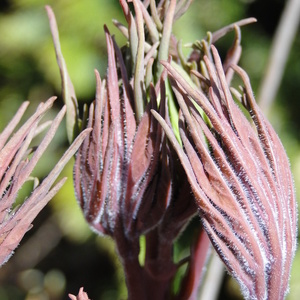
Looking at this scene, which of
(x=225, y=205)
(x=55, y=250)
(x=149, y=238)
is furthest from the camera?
(x=55, y=250)

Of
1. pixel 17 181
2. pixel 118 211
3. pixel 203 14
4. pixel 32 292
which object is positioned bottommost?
pixel 32 292

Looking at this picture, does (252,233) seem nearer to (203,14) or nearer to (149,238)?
(149,238)

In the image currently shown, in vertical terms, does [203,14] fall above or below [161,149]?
below

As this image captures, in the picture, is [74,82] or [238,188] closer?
[238,188]

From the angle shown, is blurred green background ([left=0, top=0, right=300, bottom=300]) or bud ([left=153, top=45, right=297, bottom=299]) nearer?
bud ([left=153, top=45, right=297, bottom=299])

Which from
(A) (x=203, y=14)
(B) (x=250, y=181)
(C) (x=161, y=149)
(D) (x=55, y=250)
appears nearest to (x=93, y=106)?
(C) (x=161, y=149)

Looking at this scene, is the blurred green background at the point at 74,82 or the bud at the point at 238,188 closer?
the bud at the point at 238,188

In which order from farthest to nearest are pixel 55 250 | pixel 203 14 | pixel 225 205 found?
1. pixel 55 250
2. pixel 203 14
3. pixel 225 205

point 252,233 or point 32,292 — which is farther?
point 32,292
